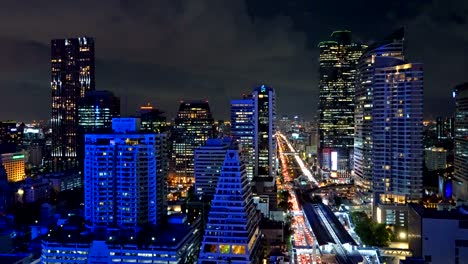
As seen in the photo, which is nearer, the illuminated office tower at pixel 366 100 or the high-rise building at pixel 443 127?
the illuminated office tower at pixel 366 100

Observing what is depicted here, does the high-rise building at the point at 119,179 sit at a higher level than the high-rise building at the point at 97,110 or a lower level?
lower

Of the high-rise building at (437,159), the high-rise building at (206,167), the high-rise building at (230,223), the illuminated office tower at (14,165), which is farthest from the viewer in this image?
the high-rise building at (437,159)

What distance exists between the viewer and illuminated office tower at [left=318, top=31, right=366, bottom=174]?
177 feet

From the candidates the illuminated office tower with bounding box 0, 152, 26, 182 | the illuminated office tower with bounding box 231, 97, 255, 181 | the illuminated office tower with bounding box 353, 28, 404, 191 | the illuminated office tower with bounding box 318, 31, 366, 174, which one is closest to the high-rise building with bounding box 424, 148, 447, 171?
the illuminated office tower with bounding box 318, 31, 366, 174

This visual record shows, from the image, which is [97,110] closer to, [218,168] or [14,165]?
[14,165]

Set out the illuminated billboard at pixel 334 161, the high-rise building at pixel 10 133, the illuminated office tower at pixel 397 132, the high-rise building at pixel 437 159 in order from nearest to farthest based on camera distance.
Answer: the illuminated office tower at pixel 397 132 → the high-rise building at pixel 437 159 → the illuminated billboard at pixel 334 161 → the high-rise building at pixel 10 133

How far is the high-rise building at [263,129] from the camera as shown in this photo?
42528 mm

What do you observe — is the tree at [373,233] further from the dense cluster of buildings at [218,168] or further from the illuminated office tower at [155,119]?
the illuminated office tower at [155,119]

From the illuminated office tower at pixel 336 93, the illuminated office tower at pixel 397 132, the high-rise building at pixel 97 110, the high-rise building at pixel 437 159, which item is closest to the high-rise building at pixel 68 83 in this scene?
the high-rise building at pixel 97 110

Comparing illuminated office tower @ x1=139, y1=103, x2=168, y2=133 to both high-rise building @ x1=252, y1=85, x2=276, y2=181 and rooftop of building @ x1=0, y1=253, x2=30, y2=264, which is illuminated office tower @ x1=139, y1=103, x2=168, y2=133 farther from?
rooftop of building @ x1=0, y1=253, x2=30, y2=264

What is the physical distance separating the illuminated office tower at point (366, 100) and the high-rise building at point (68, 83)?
3398 cm

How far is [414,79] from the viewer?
28.2 m

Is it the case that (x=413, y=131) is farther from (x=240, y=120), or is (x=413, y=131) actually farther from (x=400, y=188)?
(x=240, y=120)

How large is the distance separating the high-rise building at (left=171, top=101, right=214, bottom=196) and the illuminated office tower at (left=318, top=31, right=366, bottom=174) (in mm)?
13309
